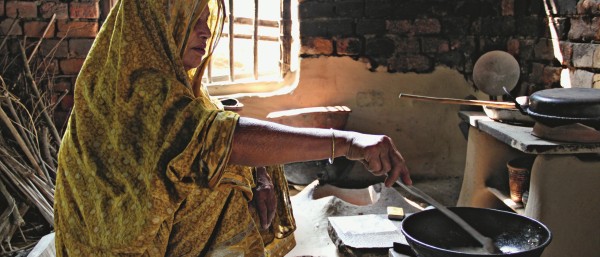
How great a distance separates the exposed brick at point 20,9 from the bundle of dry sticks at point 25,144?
142mm

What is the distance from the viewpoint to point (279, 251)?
2354 millimetres

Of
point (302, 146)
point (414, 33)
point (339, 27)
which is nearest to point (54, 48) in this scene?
point (339, 27)

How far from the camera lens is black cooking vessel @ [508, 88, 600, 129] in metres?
2.50

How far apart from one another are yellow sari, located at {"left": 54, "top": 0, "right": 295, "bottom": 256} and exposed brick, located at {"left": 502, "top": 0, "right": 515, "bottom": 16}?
9.23 feet

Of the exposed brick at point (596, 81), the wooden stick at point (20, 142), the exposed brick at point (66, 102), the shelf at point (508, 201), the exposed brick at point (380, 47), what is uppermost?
the exposed brick at point (380, 47)

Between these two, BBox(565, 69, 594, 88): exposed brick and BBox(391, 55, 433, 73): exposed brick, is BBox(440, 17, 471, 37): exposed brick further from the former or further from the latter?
BBox(565, 69, 594, 88): exposed brick

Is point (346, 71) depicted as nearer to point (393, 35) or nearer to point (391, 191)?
point (393, 35)

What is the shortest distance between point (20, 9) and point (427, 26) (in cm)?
262

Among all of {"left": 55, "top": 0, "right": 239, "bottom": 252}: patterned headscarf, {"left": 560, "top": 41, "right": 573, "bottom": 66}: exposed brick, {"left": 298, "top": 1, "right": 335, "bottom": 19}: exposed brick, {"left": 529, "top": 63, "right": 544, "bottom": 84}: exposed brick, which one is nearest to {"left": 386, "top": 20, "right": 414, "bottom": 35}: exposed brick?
{"left": 298, "top": 1, "right": 335, "bottom": 19}: exposed brick

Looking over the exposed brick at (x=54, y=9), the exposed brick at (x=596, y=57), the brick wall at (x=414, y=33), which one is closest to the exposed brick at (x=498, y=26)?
the brick wall at (x=414, y=33)

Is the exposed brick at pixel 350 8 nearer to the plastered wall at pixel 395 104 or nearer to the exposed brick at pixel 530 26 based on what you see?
the plastered wall at pixel 395 104

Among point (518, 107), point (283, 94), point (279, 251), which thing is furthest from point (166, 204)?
point (283, 94)

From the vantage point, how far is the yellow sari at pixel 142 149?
5.11ft

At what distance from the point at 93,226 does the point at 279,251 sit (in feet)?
2.69
